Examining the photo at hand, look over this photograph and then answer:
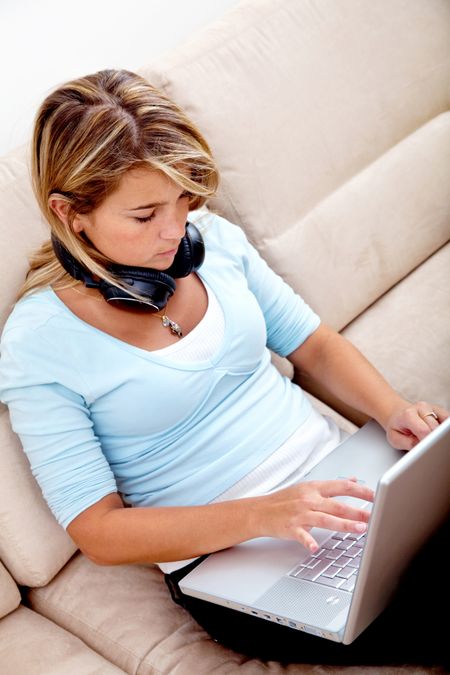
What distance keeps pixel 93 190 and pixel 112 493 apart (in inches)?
16.5

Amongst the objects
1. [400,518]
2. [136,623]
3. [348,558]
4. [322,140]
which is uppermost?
[322,140]

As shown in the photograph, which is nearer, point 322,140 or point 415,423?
point 415,423

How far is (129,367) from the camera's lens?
121cm

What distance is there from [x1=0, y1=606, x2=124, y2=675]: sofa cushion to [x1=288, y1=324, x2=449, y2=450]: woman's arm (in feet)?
1.75

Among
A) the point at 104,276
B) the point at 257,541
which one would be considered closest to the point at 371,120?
the point at 104,276

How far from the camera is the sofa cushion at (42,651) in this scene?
4.04ft

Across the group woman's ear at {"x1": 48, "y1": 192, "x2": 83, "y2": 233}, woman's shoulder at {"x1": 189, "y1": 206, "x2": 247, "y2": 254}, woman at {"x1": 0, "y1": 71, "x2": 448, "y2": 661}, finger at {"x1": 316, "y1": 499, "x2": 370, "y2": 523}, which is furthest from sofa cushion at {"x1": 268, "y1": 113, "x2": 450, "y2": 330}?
finger at {"x1": 316, "y1": 499, "x2": 370, "y2": 523}

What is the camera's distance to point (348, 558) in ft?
3.64

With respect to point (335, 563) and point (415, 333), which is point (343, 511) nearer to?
point (335, 563)

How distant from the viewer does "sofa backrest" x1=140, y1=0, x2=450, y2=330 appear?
1606 mm

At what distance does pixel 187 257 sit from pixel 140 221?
12 centimetres

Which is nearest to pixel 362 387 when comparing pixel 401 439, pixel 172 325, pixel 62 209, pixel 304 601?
pixel 401 439

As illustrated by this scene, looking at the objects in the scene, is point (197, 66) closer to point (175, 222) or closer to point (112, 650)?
point (175, 222)

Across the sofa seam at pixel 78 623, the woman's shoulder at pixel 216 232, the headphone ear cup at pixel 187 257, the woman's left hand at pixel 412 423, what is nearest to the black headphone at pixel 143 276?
the headphone ear cup at pixel 187 257
